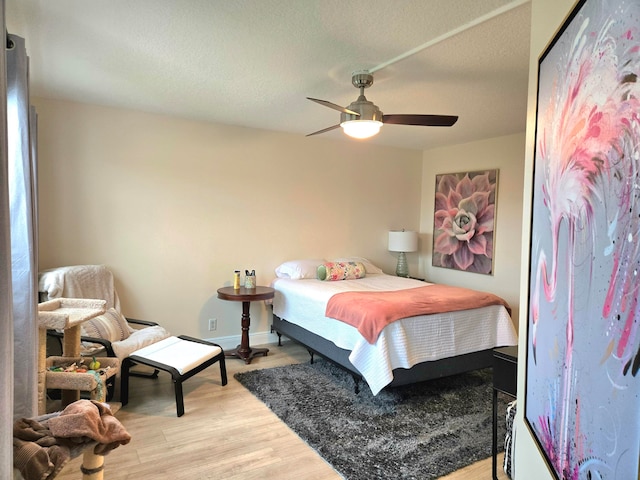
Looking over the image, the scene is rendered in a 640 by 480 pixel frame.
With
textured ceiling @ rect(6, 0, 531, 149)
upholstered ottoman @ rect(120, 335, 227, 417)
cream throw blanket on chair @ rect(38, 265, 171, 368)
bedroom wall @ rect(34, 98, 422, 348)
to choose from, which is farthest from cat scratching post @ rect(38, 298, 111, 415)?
textured ceiling @ rect(6, 0, 531, 149)

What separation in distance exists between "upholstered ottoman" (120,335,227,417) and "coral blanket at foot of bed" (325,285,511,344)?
1.04m

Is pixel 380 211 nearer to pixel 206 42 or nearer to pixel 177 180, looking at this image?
pixel 177 180

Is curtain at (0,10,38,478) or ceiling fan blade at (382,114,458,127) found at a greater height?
ceiling fan blade at (382,114,458,127)

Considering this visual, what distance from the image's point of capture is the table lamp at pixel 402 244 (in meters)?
5.12

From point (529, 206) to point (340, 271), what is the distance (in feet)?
10.3

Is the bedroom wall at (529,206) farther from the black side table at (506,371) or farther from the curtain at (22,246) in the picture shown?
the curtain at (22,246)

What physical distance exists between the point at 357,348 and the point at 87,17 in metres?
2.57

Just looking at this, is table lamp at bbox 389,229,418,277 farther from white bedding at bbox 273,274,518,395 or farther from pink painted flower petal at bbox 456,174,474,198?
white bedding at bbox 273,274,518,395

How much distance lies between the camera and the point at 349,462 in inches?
91.5

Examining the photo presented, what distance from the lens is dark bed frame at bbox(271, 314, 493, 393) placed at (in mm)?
3014

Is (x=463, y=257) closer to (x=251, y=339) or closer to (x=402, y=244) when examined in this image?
(x=402, y=244)

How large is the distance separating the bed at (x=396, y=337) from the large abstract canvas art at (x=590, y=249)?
5.62 ft

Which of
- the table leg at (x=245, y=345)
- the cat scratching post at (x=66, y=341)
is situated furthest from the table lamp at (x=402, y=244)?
the cat scratching post at (x=66, y=341)

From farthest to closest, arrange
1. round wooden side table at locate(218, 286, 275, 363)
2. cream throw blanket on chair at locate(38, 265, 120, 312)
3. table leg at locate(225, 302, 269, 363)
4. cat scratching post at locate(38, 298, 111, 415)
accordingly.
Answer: table leg at locate(225, 302, 269, 363), round wooden side table at locate(218, 286, 275, 363), cream throw blanket on chair at locate(38, 265, 120, 312), cat scratching post at locate(38, 298, 111, 415)
